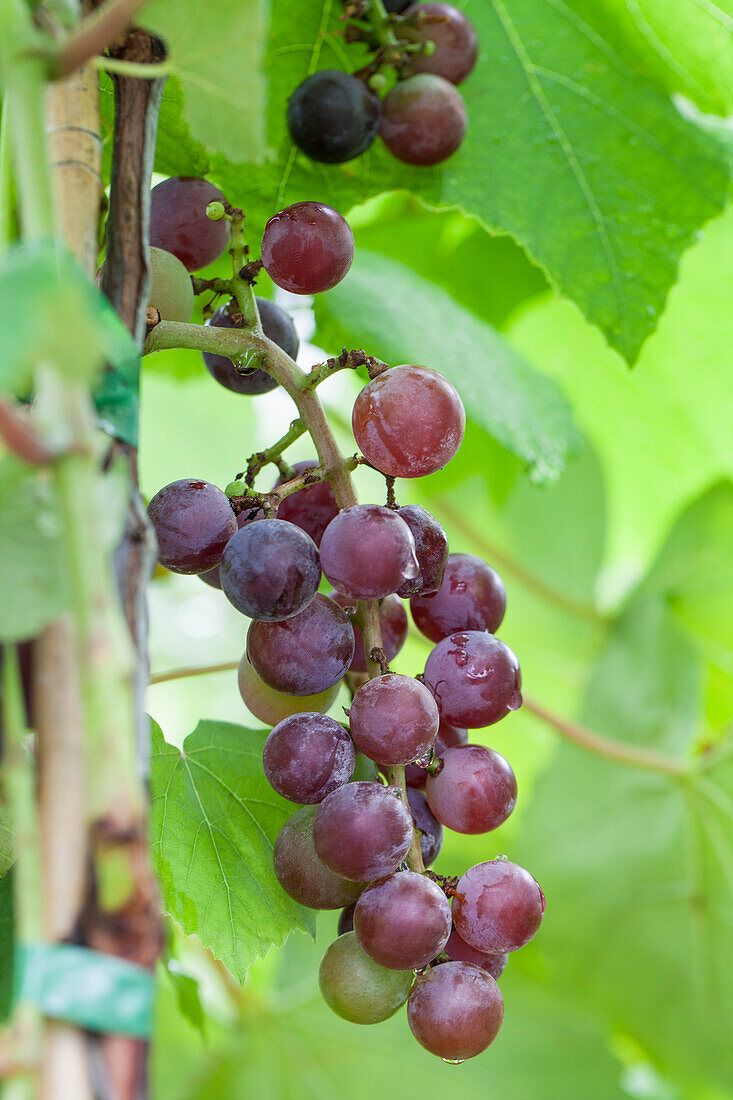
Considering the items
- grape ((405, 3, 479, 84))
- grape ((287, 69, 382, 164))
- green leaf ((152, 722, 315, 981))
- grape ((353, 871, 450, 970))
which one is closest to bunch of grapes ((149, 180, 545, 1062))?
grape ((353, 871, 450, 970))

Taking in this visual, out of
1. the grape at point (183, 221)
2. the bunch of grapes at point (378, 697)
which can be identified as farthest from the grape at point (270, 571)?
the grape at point (183, 221)

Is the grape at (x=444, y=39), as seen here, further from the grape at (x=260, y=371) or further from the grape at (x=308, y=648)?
the grape at (x=308, y=648)

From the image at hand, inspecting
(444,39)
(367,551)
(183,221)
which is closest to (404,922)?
(367,551)

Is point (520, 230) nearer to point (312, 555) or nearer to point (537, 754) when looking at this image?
point (312, 555)

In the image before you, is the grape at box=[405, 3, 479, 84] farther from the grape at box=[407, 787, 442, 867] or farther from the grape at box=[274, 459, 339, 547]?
the grape at box=[407, 787, 442, 867]

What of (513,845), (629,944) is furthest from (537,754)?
(629,944)

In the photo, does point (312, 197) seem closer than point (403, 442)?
No
